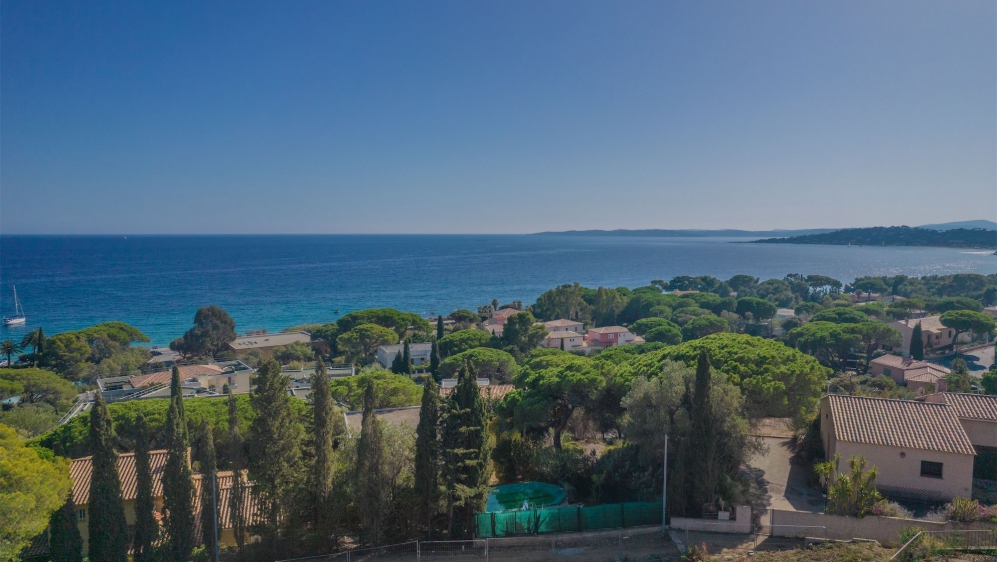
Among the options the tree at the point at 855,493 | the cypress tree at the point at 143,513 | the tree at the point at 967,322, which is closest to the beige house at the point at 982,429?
the tree at the point at 855,493

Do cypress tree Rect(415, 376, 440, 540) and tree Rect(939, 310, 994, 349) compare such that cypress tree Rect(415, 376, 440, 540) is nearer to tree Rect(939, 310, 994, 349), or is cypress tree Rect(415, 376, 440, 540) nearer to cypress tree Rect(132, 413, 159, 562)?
cypress tree Rect(132, 413, 159, 562)

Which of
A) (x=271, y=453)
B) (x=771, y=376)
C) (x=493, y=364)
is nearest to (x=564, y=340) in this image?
(x=493, y=364)

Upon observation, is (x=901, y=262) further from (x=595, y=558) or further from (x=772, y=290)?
(x=595, y=558)

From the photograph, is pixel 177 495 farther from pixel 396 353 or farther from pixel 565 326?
pixel 565 326

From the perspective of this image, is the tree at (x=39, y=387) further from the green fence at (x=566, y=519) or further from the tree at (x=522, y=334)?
the green fence at (x=566, y=519)

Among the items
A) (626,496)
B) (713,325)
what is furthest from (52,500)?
(713,325)

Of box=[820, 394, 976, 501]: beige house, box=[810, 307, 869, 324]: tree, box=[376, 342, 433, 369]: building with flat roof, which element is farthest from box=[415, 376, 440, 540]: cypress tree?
box=[810, 307, 869, 324]: tree
